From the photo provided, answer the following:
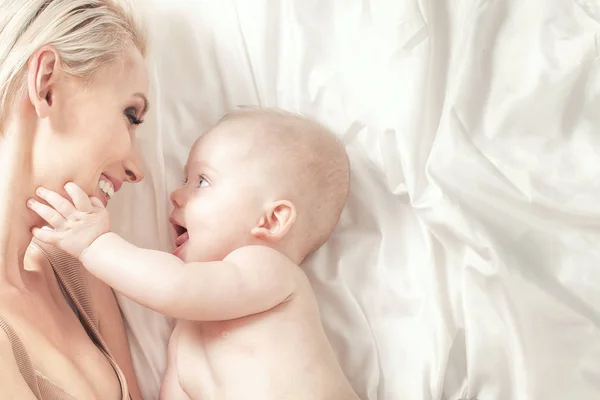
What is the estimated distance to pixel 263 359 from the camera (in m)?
1.12

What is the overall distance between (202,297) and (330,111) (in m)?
0.53

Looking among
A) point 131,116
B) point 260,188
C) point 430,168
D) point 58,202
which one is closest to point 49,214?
point 58,202

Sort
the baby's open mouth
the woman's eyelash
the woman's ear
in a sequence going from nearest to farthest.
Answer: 1. the woman's ear
2. the woman's eyelash
3. the baby's open mouth

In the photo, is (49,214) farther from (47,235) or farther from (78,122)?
(78,122)

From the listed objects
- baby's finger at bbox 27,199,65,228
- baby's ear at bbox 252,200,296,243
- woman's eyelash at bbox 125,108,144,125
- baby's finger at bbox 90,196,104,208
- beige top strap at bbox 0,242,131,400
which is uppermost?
woman's eyelash at bbox 125,108,144,125

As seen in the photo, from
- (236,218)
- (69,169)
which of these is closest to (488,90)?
(236,218)

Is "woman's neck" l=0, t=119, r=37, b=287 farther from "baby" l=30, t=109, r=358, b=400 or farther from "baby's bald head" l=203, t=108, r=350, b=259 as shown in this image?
"baby's bald head" l=203, t=108, r=350, b=259

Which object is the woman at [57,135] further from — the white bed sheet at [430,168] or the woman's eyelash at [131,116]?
the white bed sheet at [430,168]

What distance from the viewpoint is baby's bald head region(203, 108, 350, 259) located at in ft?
4.14

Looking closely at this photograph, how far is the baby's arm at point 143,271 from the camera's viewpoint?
3.59ft

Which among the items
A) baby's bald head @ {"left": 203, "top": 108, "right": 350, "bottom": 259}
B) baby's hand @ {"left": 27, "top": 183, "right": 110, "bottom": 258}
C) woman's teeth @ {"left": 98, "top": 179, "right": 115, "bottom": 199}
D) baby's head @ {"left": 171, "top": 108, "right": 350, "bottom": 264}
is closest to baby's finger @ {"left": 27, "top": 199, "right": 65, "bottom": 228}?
baby's hand @ {"left": 27, "top": 183, "right": 110, "bottom": 258}

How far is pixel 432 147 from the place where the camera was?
1348mm

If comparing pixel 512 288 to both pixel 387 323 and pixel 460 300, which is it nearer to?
pixel 460 300

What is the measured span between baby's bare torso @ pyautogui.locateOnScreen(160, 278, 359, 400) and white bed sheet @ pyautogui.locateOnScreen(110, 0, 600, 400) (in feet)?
0.44
